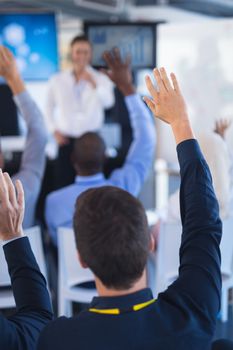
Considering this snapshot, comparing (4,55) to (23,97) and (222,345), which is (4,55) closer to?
(23,97)

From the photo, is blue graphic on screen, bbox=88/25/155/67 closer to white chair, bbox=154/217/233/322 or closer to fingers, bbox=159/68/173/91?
white chair, bbox=154/217/233/322

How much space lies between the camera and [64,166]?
4.41 m

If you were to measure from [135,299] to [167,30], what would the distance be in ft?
12.6

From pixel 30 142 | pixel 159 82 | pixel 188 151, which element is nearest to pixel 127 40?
pixel 30 142

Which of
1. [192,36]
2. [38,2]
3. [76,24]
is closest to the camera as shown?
[192,36]

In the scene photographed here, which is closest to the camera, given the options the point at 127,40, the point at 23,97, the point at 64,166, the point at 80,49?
the point at 23,97

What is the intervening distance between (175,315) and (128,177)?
1.72m

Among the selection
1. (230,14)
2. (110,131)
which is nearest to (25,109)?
(110,131)

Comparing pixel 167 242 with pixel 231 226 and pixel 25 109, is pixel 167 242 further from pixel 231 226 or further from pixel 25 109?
pixel 25 109

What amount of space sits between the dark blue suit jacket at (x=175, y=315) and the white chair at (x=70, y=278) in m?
1.43

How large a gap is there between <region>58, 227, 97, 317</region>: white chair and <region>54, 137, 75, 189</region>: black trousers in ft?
6.49

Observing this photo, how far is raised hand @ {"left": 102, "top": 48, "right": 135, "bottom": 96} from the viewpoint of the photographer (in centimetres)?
224

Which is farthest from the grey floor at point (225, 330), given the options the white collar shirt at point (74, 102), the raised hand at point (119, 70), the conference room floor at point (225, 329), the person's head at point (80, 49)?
the person's head at point (80, 49)

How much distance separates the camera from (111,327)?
844mm
